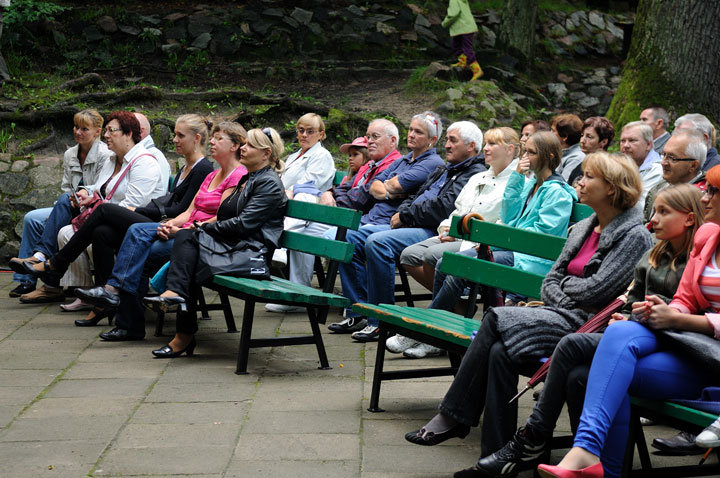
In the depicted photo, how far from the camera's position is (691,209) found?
3.91 metres

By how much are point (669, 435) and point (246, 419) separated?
217cm

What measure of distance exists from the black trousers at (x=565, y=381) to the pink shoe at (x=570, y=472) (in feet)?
1.00

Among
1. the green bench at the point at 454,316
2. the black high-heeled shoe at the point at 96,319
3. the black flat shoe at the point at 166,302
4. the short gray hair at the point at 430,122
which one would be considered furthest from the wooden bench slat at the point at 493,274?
the black high-heeled shoe at the point at 96,319

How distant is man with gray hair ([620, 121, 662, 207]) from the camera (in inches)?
265

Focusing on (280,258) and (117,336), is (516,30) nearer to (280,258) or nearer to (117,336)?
(280,258)

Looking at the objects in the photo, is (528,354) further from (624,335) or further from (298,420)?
(298,420)

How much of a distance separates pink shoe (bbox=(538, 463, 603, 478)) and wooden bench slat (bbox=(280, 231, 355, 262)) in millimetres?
2999

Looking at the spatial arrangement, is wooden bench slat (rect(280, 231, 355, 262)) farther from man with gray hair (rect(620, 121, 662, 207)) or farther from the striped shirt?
the striped shirt

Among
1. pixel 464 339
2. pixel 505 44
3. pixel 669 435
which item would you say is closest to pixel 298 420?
pixel 464 339

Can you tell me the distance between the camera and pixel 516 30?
16719mm

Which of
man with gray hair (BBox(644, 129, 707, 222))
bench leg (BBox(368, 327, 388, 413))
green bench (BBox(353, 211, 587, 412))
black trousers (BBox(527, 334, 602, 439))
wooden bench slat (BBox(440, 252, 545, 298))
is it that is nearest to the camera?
black trousers (BBox(527, 334, 602, 439))

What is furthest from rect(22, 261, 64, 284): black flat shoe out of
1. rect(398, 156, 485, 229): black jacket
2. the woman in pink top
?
rect(398, 156, 485, 229): black jacket

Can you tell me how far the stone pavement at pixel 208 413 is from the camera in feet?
13.6

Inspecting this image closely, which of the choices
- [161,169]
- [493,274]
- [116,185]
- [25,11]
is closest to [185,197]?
[161,169]
